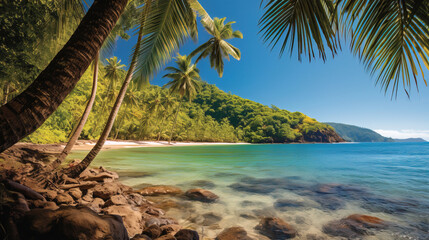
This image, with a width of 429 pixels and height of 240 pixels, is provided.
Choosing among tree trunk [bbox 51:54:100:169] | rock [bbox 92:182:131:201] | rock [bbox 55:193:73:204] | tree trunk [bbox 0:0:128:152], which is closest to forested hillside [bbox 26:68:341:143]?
tree trunk [bbox 51:54:100:169]

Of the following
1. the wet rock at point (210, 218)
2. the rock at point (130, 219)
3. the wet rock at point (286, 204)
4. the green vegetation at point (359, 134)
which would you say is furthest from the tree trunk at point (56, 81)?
the green vegetation at point (359, 134)

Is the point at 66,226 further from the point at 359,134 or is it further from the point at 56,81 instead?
the point at 359,134

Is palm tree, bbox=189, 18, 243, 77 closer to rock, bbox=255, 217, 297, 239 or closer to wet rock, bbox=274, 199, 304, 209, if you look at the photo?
wet rock, bbox=274, 199, 304, 209

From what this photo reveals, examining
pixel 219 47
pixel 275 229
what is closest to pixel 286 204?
pixel 275 229

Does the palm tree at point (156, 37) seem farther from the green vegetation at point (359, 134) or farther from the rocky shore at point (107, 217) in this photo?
the green vegetation at point (359, 134)

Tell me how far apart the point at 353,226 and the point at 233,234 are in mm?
2223

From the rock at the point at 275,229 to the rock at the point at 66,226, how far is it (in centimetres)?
222

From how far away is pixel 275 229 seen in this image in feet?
9.91

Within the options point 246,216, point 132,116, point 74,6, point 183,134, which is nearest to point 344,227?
point 246,216

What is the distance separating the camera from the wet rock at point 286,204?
425 cm

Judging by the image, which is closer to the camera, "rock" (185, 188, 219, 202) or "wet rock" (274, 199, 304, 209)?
"wet rock" (274, 199, 304, 209)

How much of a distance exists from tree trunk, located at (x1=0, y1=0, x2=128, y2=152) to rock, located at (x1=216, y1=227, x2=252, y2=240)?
257 centimetres

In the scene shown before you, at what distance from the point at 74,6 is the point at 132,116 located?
36.0 metres

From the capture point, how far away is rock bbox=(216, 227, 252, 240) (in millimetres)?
2658
